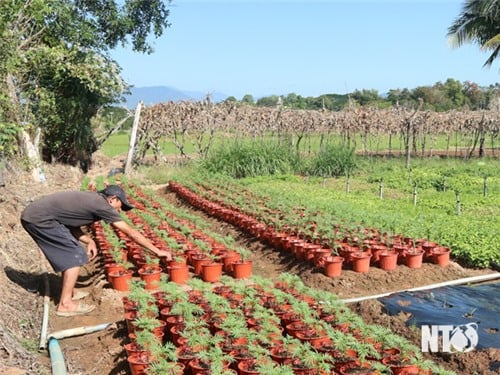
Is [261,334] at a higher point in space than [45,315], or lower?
higher

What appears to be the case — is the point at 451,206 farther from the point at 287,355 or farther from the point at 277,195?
the point at 287,355

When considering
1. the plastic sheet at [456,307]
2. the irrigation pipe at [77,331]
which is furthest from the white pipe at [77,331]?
the plastic sheet at [456,307]

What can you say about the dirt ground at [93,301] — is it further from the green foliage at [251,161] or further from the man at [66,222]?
the green foliage at [251,161]

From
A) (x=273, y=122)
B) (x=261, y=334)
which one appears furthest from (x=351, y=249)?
(x=273, y=122)

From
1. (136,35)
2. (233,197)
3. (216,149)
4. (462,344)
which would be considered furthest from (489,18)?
(462,344)

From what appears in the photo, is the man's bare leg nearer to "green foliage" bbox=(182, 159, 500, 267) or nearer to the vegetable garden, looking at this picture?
the vegetable garden

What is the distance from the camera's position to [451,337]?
4.82 m

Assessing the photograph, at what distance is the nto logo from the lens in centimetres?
466

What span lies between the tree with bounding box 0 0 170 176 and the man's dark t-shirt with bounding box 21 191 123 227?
7.68m

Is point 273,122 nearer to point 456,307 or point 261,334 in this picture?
point 456,307

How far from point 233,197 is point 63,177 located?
702 centimetres

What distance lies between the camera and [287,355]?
4129mm

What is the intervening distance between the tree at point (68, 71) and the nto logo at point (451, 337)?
11.0 m

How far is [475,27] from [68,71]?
15.3 metres
